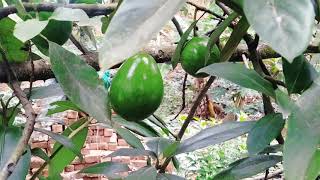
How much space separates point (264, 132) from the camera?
56 centimetres

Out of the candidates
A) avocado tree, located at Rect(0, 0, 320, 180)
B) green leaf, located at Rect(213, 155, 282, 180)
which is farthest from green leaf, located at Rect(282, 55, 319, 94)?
green leaf, located at Rect(213, 155, 282, 180)

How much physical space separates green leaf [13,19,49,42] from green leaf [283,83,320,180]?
0.25m

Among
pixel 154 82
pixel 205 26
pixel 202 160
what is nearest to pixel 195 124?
pixel 202 160

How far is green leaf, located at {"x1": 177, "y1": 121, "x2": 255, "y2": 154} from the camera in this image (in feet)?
2.07

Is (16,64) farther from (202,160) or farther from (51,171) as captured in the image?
(202,160)

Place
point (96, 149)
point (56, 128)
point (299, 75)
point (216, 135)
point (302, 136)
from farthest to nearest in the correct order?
point (96, 149) → point (56, 128) → point (216, 135) → point (299, 75) → point (302, 136)

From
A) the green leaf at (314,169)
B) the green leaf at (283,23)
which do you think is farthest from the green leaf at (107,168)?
the green leaf at (283,23)

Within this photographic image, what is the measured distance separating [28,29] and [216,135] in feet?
0.97

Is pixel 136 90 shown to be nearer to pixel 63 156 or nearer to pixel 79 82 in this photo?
pixel 79 82

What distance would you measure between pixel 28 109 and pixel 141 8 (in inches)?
8.7

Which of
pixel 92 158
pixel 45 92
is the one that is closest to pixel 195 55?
pixel 45 92

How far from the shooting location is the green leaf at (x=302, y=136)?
397mm

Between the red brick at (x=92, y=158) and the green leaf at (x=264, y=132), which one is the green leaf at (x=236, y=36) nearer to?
the green leaf at (x=264, y=132)

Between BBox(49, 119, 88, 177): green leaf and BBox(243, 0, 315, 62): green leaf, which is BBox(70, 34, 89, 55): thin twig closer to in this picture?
BBox(49, 119, 88, 177): green leaf
